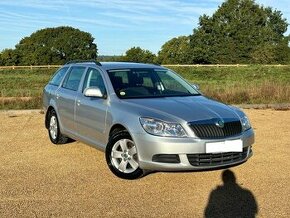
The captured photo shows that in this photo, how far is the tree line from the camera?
68.2 m

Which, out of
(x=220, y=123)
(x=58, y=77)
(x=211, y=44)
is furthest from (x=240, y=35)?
(x=220, y=123)

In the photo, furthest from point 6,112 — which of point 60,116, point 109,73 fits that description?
point 109,73

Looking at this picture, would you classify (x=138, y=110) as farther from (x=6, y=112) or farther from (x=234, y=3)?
(x=234, y=3)

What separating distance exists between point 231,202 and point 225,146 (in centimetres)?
77

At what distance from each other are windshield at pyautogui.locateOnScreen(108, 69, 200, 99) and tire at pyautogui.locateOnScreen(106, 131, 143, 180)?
720mm

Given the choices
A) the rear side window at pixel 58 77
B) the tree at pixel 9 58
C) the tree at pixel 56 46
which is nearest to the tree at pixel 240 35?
the tree at pixel 56 46

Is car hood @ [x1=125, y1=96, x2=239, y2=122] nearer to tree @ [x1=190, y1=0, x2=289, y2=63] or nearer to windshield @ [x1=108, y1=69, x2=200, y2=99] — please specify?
windshield @ [x1=108, y1=69, x2=200, y2=99]

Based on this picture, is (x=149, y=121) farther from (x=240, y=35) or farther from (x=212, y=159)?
(x=240, y=35)

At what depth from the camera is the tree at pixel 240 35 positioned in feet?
223

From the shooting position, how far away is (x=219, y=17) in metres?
76.6

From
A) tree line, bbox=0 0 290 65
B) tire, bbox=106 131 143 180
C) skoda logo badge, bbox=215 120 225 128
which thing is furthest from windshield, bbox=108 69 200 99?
tree line, bbox=0 0 290 65

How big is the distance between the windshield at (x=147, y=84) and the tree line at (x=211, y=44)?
5338 cm

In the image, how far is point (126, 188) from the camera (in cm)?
550

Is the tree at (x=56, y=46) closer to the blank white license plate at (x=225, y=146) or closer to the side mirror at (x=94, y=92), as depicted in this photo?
the side mirror at (x=94, y=92)
